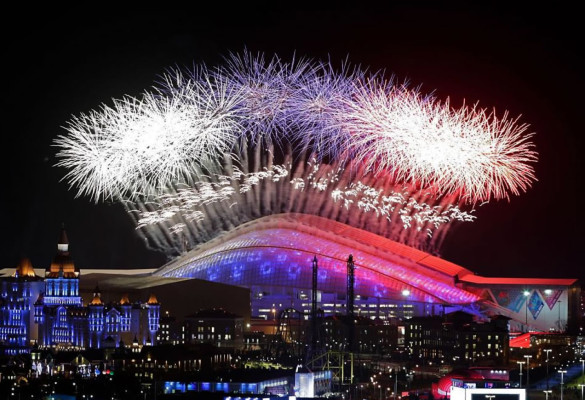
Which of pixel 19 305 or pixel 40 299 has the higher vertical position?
pixel 40 299

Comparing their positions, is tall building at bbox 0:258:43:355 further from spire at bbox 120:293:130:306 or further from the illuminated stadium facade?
the illuminated stadium facade

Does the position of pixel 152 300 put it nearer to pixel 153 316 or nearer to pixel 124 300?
pixel 153 316

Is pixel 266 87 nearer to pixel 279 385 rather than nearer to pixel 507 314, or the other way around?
pixel 279 385

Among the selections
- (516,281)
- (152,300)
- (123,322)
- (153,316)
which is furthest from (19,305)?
(516,281)

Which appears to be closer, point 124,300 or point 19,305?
point 124,300

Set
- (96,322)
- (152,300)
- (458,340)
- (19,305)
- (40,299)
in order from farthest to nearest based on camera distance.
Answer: (19,305), (40,299), (152,300), (96,322), (458,340)

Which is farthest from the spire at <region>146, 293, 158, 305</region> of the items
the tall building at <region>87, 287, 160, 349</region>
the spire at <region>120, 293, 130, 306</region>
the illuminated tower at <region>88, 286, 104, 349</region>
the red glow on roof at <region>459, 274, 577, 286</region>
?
the red glow on roof at <region>459, 274, 577, 286</region>

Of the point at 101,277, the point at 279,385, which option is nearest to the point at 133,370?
the point at 279,385
